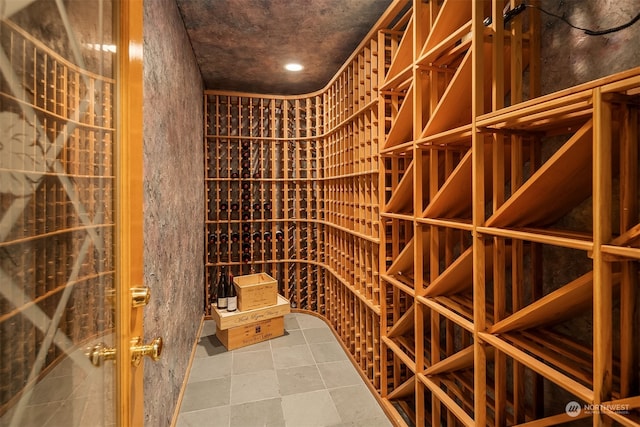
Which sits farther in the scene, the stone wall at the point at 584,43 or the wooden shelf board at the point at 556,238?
the stone wall at the point at 584,43

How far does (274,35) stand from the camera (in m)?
2.78

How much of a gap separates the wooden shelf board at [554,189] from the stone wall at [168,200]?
5.36ft

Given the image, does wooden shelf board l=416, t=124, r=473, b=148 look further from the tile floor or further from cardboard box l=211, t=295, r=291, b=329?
cardboard box l=211, t=295, r=291, b=329

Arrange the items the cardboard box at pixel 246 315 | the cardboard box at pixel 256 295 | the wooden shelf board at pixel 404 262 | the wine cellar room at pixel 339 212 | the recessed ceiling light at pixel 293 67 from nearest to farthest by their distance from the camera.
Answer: the wine cellar room at pixel 339 212
the wooden shelf board at pixel 404 262
the cardboard box at pixel 246 315
the cardboard box at pixel 256 295
the recessed ceiling light at pixel 293 67

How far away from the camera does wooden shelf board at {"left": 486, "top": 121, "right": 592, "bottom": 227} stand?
96 cm

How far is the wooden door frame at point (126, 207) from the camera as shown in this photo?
782 mm

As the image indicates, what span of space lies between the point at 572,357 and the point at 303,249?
3.29 metres

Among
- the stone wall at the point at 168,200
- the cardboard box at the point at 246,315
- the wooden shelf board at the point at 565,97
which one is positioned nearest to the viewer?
the wooden shelf board at the point at 565,97

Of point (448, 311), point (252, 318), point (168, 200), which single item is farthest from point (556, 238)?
point (252, 318)

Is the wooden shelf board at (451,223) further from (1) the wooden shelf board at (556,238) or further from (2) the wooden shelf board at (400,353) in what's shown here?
(2) the wooden shelf board at (400,353)

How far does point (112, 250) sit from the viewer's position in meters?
0.79

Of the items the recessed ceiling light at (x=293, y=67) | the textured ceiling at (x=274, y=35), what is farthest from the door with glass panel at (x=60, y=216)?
the recessed ceiling light at (x=293, y=67)

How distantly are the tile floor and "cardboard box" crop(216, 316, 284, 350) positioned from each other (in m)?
0.06

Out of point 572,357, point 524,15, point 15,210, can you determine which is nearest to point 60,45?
point 15,210
